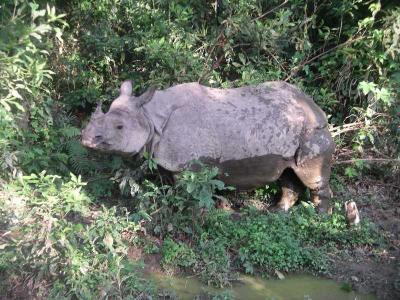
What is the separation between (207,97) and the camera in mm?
6176

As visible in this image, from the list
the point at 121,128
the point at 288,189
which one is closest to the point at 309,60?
the point at 288,189

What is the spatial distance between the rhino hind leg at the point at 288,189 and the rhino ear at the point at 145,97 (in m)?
2.05

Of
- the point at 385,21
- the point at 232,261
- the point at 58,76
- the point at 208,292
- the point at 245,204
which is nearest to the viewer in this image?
the point at 208,292

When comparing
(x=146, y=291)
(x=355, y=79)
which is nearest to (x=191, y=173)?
(x=146, y=291)

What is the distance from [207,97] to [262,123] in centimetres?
71

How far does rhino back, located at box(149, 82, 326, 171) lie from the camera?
5883 mm

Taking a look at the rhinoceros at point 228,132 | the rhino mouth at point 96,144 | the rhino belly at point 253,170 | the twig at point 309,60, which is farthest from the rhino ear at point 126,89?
the twig at point 309,60

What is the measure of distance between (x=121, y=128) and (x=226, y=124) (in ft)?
3.95

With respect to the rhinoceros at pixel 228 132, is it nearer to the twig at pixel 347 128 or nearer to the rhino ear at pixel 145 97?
the rhino ear at pixel 145 97

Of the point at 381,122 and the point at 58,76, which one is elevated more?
the point at 58,76

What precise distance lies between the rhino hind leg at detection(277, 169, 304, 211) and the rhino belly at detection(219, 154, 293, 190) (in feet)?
1.43

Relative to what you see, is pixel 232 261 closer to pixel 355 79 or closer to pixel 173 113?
pixel 173 113

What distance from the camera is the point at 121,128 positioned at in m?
5.64

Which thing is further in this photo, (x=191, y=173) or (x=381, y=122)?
(x=381, y=122)
